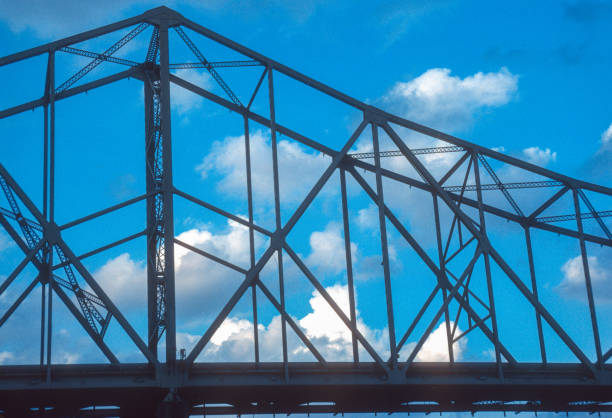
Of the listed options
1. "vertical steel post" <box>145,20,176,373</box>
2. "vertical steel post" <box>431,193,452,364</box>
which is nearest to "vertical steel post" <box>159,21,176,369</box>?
"vertical steel post" <box>145,20,176,373</box>

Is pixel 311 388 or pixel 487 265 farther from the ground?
pixel 487 265

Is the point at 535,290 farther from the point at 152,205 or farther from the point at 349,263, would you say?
the point at 152,205

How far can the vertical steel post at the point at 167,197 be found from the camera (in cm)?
5869

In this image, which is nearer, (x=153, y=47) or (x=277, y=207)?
(x=277, y=207)

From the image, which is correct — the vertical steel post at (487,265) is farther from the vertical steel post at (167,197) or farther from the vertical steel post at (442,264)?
the vertical steel post at (167,197)

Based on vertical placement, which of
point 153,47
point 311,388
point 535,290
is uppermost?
point 153,47

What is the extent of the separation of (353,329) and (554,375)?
14.3m

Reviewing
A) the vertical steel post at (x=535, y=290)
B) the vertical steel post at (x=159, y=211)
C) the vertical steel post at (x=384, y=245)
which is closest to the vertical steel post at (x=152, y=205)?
the vertical steel post at (x=159, y=211)

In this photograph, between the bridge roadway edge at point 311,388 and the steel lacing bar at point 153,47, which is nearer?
the bridge roadway edge at point 311,388

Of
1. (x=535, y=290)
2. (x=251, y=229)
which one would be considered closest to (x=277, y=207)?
(x=251, y=229)

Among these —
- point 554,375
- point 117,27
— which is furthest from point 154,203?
point 554,375

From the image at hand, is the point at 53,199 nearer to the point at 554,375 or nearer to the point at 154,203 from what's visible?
the point at 154,203

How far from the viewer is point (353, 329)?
63.2 meters

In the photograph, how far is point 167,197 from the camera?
61.4m
